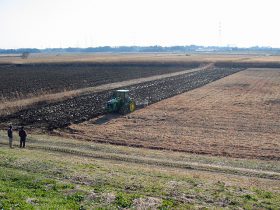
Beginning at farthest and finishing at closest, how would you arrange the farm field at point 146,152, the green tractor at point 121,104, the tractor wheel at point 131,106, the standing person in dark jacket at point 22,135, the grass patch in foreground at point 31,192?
the tractor wheel at point 131,106
the green tractor at point 121,104
the standing person in dark jacket at point 22,135
the farm field at point 146,152
the grass patch in foreground at point 31,192

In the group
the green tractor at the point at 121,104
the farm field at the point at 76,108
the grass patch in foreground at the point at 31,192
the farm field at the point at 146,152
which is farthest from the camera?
the green tractor at the point at 121,104

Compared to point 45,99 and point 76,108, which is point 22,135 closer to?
point 76,108

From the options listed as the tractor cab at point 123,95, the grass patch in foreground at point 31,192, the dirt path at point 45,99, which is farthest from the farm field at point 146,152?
the tractor cab at point 123,95

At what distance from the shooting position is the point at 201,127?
30.2 meters

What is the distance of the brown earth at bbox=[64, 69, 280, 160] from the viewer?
24906 millimetres

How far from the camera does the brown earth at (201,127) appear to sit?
81.7 ft

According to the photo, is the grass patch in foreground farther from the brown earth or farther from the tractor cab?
the tractor cab

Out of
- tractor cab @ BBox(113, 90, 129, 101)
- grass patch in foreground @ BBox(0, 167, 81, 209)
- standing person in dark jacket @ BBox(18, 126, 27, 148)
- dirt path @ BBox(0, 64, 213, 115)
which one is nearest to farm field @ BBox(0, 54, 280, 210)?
grass patch in foreground @ BBox(0, 167, 81, 209)

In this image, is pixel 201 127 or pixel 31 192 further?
pixel 201 127

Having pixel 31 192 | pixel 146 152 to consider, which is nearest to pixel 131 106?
pixel 146 152

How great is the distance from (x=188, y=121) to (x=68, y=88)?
86.1 feet

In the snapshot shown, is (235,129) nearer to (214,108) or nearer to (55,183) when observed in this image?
(214,108)

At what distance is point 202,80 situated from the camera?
66250 millimetres

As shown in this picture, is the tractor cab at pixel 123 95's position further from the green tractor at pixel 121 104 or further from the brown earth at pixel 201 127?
the brown earth at pixel 201 127
